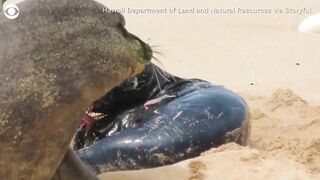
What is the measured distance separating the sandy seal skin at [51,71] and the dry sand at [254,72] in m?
0.98

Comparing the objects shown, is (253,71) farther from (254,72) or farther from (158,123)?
(158,123)

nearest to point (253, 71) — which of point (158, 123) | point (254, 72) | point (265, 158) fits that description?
point (254, 72)

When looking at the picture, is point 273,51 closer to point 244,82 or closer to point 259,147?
point 244,82

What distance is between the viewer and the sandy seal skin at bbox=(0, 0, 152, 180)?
1.63m

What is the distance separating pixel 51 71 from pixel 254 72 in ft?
13.1

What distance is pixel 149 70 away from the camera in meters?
3.49

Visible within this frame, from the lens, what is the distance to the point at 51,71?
5.56 ft

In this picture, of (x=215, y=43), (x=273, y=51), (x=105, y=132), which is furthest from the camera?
(x=215, y=43)

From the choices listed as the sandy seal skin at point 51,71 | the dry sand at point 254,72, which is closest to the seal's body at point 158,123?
the dry sand at point 254,72

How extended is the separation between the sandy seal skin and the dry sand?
38.8 inches

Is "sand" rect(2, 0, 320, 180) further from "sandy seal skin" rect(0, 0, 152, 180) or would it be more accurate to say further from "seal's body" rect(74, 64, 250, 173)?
"sandy seal skin" rect(0, 0, 152, 180)

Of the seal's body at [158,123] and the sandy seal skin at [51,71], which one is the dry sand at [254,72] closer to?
the seal's body at [158,123]

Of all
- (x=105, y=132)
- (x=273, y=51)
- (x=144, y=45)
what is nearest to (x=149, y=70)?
(x=105, y=132)

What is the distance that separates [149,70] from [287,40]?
3.25m
